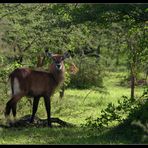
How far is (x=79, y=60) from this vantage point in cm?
1802

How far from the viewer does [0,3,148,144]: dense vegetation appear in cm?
868

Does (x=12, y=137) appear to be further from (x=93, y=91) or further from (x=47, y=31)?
(x=93, y=91)

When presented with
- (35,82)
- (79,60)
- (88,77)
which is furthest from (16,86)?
(88,77)

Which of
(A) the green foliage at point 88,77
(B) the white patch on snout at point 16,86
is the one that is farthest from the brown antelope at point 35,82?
(A) the green foliage at point 88,77

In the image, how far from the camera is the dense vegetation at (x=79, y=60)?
868 centimetres

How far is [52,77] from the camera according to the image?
1049cm

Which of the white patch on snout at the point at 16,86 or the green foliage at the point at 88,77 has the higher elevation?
the white patch on snout at the point at 16,86

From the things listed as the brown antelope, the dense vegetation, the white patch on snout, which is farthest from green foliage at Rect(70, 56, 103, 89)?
the white patch on snout

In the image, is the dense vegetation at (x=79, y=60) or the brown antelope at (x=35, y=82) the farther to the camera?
the brown antelope at (x=35, y=82)

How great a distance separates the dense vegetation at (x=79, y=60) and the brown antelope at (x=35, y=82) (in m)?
0.72

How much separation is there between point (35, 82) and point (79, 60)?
792 cm

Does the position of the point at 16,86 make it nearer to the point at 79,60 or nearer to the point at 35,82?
the point at 35,82

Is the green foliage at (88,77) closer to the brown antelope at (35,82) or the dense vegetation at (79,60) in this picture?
the dense vegetation at (79,60)

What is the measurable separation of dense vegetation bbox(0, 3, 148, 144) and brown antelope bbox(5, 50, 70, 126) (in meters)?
0.72
